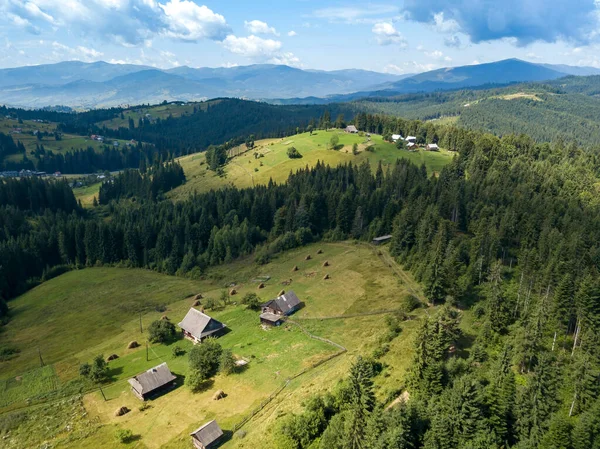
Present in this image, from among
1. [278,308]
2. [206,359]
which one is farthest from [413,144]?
[206,359]

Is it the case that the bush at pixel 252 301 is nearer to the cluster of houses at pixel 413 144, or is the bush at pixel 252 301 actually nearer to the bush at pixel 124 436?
the bush at pixel 124 436

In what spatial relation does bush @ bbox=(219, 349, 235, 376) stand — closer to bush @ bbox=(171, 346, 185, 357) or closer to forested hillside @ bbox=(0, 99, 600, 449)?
bush @ bbox=(171, 346, 185, 357)

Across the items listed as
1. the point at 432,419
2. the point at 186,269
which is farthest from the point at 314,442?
the point at 186,269

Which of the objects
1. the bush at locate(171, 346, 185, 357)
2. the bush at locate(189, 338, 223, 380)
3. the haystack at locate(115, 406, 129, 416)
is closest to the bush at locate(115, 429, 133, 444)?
the haystack at locate(115, 406, 129, 416)

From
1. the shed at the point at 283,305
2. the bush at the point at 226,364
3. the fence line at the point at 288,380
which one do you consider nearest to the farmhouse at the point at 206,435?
the fence line at the point at 288,380

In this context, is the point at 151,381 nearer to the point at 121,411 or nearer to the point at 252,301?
the point at 121,411
